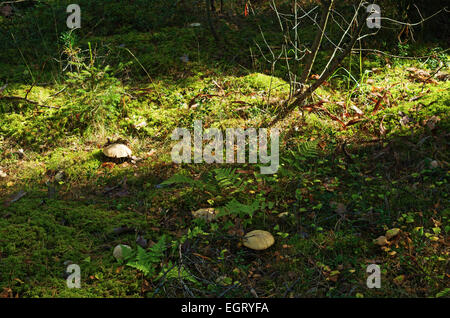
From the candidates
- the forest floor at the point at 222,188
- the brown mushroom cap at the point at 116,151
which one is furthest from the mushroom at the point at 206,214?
the brown mushroom cap at the point at 116,151

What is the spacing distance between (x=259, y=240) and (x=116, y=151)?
6.50 feet

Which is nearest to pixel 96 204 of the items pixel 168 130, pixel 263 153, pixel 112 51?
pixel 168 130

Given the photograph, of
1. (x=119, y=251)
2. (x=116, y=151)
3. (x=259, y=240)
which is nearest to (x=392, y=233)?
(x=259, y=240)

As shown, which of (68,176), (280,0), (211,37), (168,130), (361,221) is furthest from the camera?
(280,0)

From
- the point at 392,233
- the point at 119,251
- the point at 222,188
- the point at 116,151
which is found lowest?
the point at 119,251

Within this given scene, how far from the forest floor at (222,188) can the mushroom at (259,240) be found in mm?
89

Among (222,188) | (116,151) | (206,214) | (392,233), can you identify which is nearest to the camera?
(392,233)

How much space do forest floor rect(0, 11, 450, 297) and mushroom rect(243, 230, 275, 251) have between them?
89 mm

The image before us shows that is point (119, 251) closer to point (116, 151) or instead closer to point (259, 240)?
point (259, 240)

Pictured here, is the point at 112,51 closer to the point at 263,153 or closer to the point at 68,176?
the point at 68,176

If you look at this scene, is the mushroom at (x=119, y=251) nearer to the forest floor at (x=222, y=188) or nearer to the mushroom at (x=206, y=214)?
the forest floor at (x=222, y=188)

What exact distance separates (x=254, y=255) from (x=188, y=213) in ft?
2.44

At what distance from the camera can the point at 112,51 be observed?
566cm

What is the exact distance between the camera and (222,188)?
3525 millimetres
